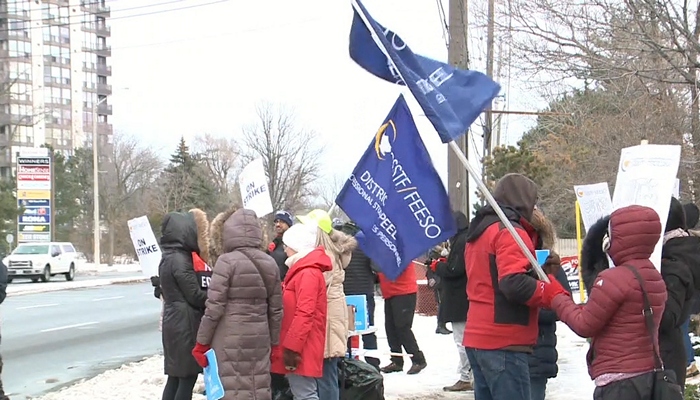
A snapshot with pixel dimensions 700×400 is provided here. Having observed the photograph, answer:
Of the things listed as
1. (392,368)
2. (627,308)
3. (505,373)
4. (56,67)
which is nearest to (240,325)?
(505,373)

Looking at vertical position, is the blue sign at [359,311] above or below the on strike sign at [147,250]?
below

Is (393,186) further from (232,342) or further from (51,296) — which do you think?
(51,296)

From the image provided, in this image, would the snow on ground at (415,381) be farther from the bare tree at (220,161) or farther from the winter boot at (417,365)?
the bare tree at (220,161)

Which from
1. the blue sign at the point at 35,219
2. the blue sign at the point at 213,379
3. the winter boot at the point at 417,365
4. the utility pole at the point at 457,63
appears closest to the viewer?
the blue sign at the point at 213,379

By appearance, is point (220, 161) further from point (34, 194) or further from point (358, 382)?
point (358, 382)

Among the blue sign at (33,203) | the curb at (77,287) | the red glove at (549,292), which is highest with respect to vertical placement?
the blue sign at (33,203)

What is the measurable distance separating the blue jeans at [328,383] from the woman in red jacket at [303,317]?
6.6 inches

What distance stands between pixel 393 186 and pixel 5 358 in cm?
927

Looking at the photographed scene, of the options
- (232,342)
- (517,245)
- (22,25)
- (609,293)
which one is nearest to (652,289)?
(609,293)

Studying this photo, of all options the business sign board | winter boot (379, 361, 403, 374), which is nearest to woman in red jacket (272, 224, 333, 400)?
winter boot (379, 361, 403, 374)

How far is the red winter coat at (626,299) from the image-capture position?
4.07 meters

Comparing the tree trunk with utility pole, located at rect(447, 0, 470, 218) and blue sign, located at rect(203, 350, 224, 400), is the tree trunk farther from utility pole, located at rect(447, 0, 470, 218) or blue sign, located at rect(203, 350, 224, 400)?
blue sign, located at rect(203, 350, 224, 400)

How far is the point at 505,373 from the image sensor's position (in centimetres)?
469

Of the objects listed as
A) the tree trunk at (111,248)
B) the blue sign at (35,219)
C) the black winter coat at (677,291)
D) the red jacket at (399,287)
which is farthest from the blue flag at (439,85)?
the tree trunk at (111,248)
